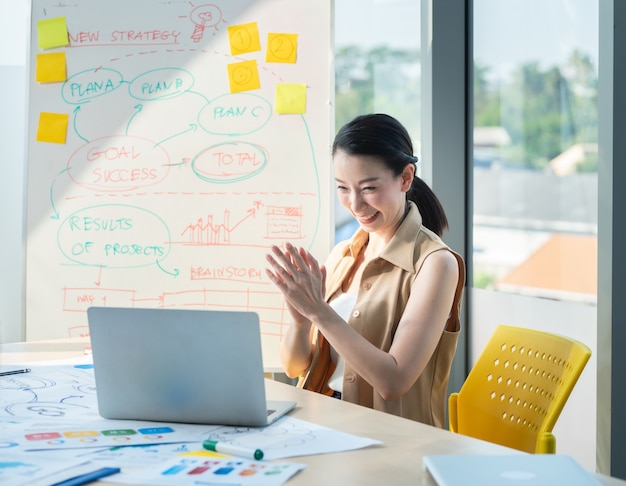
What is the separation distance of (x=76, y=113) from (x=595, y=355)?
76.1 inches

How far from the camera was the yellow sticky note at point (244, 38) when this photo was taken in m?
2.65

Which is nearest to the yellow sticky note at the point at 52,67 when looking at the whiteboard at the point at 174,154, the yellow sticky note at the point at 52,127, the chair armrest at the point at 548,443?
the whiteboard at the point at 174,154

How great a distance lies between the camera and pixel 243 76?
2.65 metres

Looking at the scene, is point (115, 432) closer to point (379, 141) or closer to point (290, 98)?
point (379, 141)

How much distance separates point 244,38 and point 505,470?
2010mm

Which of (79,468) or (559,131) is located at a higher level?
(559,131)

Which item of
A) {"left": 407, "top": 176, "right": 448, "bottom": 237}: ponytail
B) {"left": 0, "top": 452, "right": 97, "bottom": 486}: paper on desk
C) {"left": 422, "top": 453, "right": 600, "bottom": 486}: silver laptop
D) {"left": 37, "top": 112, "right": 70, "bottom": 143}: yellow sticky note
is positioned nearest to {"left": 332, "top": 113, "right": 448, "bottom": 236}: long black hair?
{"left": 407, "top": 176, "right": 448, "bottom": 237}: ponytail

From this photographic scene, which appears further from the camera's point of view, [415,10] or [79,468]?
[415,10]

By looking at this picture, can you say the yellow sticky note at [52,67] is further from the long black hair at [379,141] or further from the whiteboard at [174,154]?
the long black hair at [379,141]

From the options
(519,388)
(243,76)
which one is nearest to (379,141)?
(519,388)

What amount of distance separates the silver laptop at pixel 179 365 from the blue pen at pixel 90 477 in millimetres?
249

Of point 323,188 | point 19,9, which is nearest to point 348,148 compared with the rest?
point 323,188

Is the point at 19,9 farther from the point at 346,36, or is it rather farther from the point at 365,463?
the point at 365,463

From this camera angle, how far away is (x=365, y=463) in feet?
3.69
